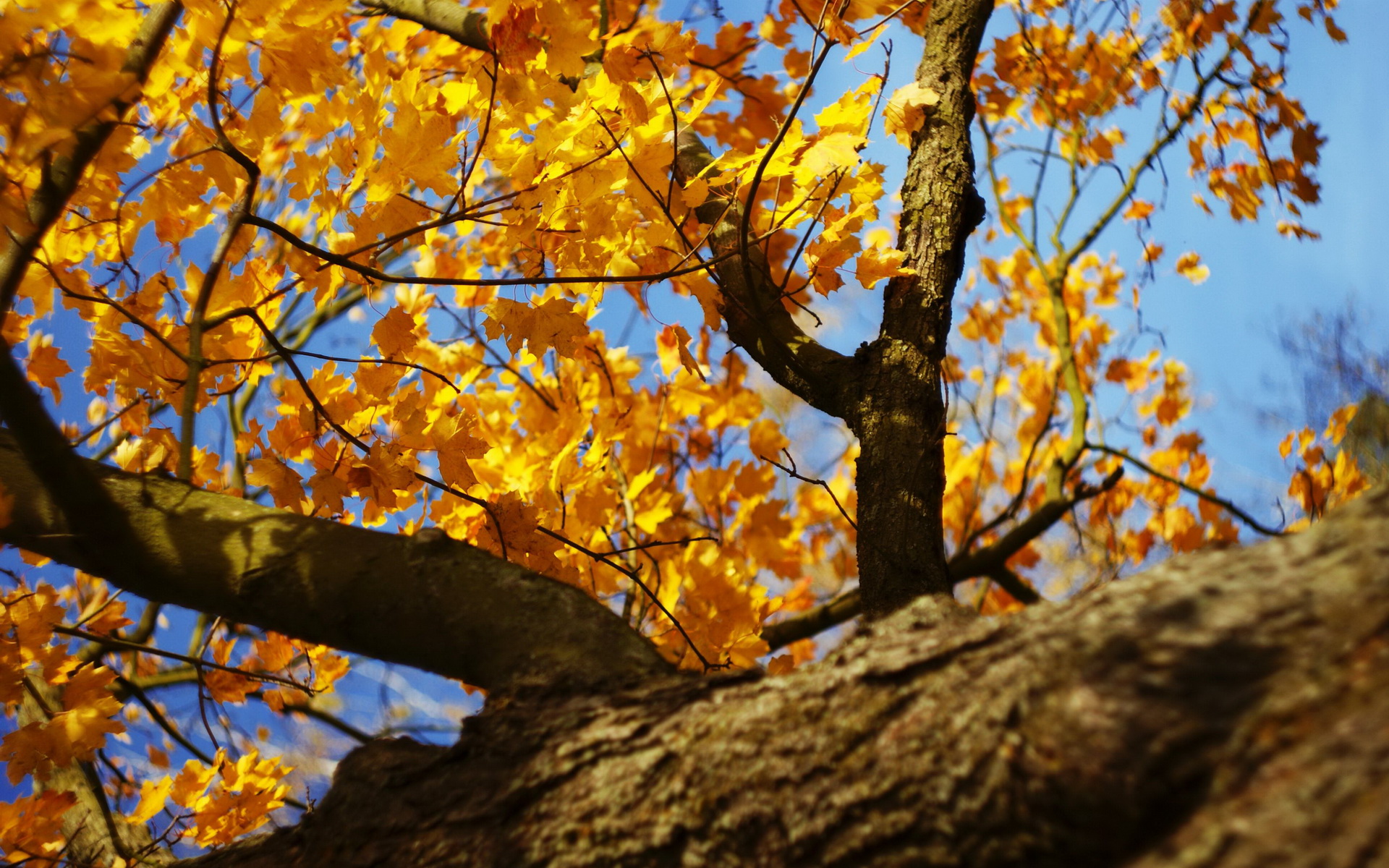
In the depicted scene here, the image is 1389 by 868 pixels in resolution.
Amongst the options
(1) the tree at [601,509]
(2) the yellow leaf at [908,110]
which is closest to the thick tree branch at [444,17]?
(1) the tree at [601,509]

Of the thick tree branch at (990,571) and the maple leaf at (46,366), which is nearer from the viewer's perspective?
the maple leaf at (46,366)

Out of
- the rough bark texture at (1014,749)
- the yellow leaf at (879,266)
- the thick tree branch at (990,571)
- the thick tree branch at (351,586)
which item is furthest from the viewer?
the thick tree branch at (990,571)

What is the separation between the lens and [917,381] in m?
1.50

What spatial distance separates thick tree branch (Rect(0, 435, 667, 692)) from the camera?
104cm

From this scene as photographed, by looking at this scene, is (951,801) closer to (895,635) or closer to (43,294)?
(895,635)

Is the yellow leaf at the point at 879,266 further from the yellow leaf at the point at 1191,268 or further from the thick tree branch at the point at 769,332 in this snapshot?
the yellow leaf at the point at 1191,268

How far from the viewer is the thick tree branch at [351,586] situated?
1.04 metres

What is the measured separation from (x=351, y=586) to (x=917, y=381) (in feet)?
3.34

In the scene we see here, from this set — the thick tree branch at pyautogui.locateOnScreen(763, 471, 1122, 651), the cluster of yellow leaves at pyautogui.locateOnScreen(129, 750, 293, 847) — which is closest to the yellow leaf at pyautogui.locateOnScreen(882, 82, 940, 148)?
the thick tree branch at pyautogui.locateOnScreen(763, 471, 1122, 651)

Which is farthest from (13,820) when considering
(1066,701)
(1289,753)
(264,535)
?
(1289,753)

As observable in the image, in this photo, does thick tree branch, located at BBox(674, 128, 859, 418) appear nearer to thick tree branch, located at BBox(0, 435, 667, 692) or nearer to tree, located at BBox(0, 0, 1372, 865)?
tree, located at BBox(0, 0, 1372, 865)

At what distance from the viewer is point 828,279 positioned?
5.20 ft

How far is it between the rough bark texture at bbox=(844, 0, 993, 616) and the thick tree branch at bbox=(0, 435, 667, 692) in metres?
0.55

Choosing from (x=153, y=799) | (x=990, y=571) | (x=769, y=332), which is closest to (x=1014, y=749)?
(x=769, y=332)
